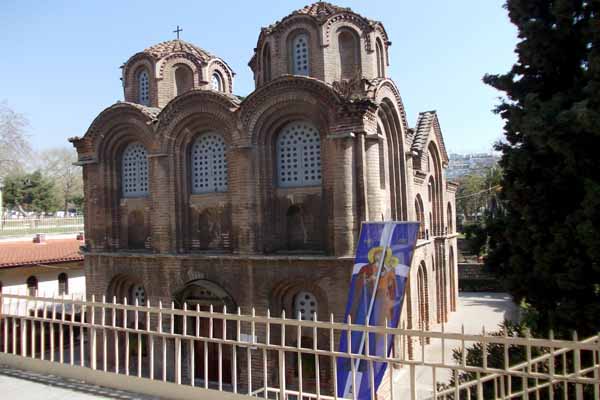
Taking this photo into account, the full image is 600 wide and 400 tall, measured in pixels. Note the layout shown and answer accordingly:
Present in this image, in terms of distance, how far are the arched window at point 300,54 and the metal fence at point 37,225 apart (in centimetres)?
1815

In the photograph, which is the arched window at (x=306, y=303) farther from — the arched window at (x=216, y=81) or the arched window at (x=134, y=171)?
the arched window at (x=216, y=81)

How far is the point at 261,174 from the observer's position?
508 inches

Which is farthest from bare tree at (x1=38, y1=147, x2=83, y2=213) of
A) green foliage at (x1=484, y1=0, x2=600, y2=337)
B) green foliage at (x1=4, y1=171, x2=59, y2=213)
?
green foliage at (x1=484, y1=0, x2=600, y2=337)

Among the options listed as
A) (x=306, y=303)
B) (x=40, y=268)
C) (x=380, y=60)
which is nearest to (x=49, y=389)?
(x=306, y=303)

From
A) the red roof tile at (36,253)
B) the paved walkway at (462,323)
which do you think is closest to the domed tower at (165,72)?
the red roof tile at (36,253)

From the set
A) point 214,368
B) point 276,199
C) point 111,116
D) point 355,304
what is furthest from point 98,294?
point 355,304

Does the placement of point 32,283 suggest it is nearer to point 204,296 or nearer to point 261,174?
point 204,296

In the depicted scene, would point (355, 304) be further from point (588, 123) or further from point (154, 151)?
point (154, 151)

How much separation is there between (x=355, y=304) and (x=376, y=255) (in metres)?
1.14

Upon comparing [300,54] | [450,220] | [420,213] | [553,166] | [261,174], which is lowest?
[450,220]

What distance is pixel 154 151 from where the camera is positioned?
46.4ft

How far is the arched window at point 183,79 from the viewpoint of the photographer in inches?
663

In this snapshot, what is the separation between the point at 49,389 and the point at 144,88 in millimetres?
12110

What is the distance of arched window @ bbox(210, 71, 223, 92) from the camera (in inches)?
690
